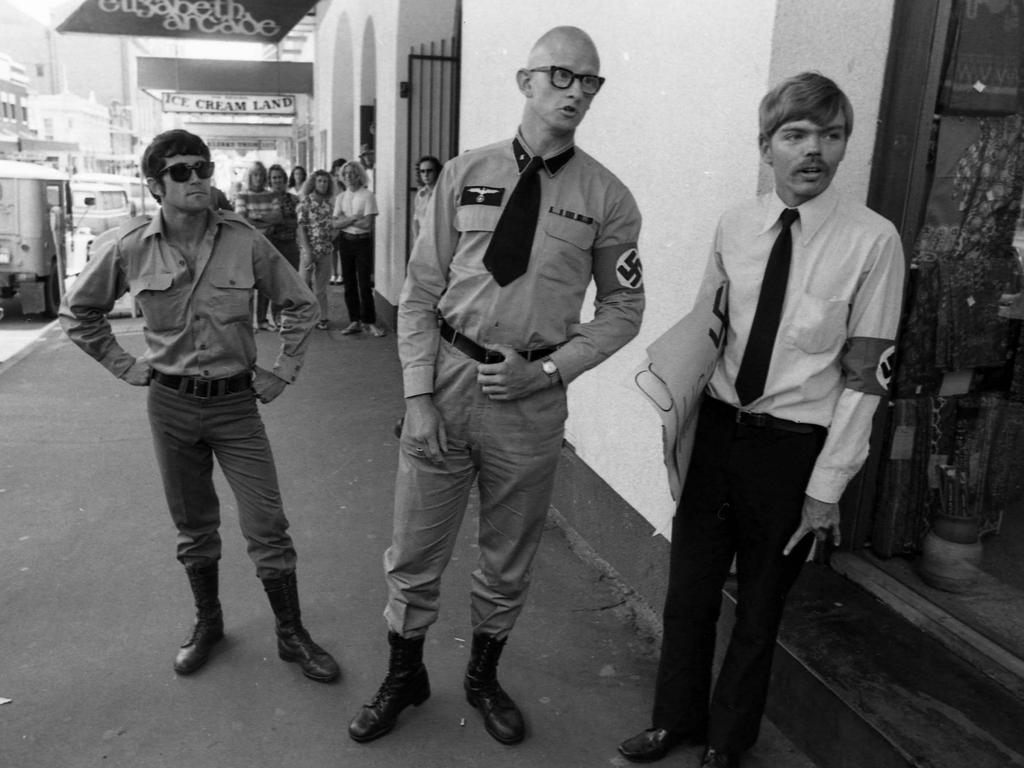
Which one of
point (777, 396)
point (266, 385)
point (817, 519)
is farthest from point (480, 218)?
point (817, 519)

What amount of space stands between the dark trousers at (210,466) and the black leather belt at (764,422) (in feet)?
5.41

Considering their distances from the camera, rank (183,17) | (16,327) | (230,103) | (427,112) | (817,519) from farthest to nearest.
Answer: (230,103) → (16,327) → (427,112) → (183,17) → (817,519)

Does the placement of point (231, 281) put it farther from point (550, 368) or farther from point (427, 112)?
point (427, 112)

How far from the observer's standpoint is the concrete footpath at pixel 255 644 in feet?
9.42

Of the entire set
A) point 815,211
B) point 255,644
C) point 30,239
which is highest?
point 815,211

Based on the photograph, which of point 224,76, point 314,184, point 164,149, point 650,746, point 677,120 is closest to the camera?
point 650,746

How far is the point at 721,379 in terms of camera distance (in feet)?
8.51

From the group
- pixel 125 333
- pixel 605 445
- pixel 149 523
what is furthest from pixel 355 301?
pixel 605 445

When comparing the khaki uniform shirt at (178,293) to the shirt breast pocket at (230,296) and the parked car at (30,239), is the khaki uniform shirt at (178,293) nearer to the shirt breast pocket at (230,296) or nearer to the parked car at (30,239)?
the shirt breast pocket at (230,296)

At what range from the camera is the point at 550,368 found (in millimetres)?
2666

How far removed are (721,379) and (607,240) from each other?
55 centimetres

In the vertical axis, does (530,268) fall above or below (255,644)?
above

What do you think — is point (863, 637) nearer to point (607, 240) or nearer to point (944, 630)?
point (944, 630)

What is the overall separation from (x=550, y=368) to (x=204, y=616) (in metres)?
1.73
